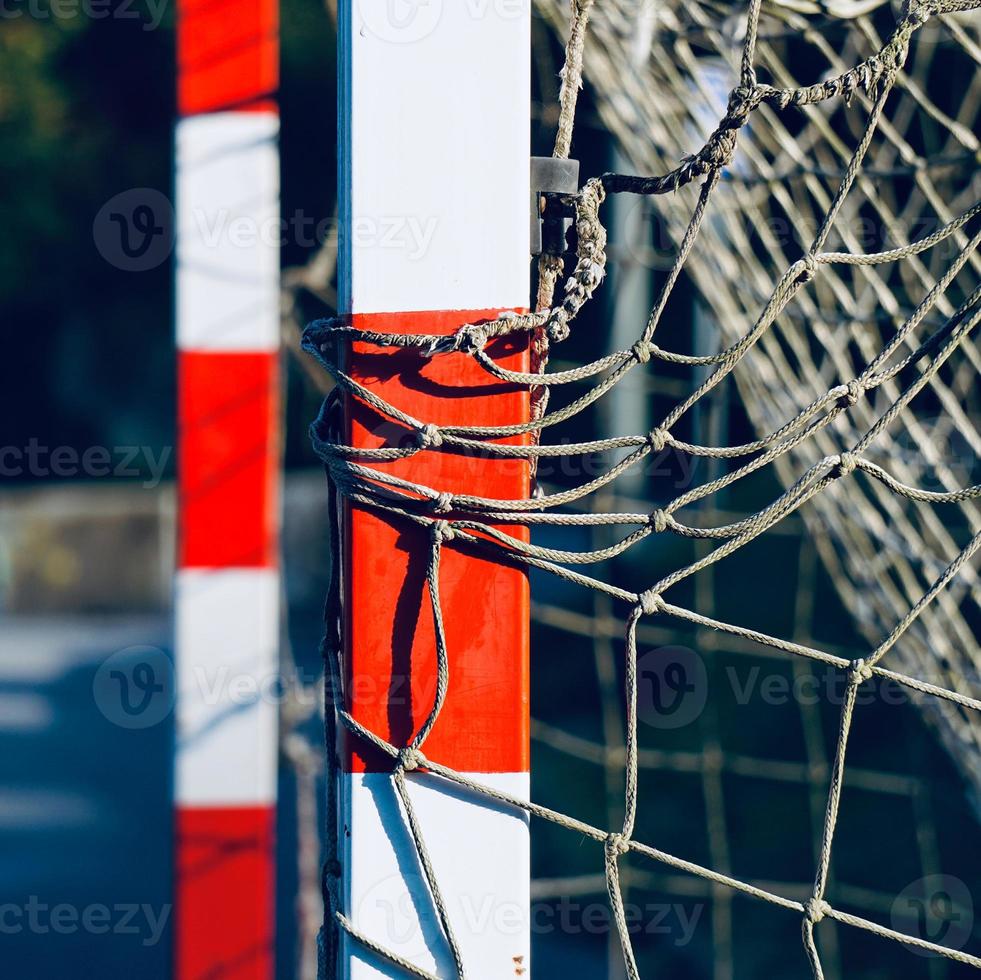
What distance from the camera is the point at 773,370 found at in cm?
208

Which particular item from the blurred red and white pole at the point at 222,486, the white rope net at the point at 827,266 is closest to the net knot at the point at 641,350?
the blurred red and white pole at the point at 222,486

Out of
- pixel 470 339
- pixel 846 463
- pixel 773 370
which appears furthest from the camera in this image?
pixel 773 370

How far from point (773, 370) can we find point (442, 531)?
4.49ft

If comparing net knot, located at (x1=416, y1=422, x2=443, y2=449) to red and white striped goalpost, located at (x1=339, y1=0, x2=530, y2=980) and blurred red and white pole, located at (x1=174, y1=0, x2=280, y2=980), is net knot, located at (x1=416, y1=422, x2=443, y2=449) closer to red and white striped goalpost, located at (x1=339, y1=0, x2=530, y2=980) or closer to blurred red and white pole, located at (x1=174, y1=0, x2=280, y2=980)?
red and white striped goalpost, located at (x1=339, y1=0, x2=530, y2=980)

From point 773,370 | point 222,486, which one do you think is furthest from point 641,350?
point 773,370

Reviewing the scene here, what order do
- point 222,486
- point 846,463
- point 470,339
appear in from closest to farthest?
point 470,339, point 846,463, point 222,486

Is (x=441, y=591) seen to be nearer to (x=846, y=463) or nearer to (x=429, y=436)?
(x=429, y=436)

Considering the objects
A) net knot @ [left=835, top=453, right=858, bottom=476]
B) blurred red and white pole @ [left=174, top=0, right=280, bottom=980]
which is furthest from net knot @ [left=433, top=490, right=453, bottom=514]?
blurred red and white pole @ [left=174, top=0, right=280, bottom=980]

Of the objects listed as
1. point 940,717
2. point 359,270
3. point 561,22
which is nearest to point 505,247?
point 359,270

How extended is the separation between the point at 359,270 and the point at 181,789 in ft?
2.33

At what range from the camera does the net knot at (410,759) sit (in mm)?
844

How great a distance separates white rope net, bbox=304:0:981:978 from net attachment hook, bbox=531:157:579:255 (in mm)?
14

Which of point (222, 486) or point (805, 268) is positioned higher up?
point (805, 268)

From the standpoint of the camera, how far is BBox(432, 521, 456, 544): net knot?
84 centimetres
